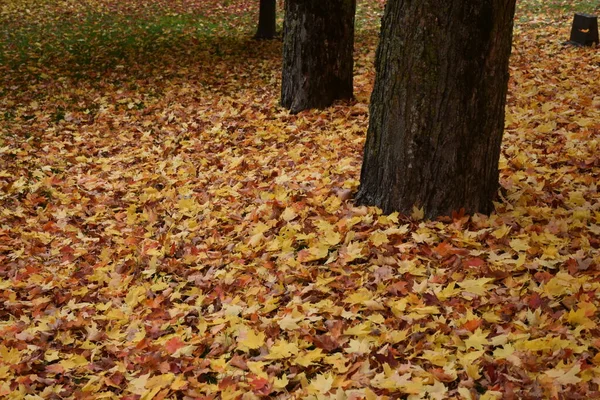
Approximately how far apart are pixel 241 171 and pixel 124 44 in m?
7.28

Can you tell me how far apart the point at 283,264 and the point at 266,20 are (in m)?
9.06

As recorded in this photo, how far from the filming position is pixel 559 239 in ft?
11.8

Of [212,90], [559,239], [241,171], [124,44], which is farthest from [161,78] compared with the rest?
[559,239]

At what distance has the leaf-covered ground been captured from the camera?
2.82 m

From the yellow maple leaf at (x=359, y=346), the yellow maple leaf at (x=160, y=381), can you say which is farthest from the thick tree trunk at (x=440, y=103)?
the yellow maple leaf at (x=160, y=381)

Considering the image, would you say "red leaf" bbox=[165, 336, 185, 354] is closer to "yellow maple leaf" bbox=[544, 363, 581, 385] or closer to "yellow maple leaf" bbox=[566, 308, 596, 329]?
"yellow maple leaf" bbox=[544, 363, 581, 385]

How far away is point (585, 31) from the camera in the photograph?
329 inches

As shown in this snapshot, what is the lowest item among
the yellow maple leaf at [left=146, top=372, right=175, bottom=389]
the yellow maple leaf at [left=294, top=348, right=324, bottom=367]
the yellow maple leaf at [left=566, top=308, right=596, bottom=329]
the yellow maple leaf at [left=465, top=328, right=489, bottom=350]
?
the yellow maple leaf at [left=146, top=372, right=175, bottom=389]

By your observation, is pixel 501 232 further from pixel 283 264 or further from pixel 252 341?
pixel 252 341

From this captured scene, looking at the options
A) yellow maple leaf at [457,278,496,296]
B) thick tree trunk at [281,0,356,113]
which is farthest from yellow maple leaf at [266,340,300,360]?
thick tree trunk at [281,0,356,113]

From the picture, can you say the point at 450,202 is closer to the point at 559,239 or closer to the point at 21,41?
the point at 559,239

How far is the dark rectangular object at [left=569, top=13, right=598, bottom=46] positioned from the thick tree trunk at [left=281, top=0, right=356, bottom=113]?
12.8 ft

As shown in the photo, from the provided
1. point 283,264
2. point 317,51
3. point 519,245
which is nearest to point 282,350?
Result: point 283,264

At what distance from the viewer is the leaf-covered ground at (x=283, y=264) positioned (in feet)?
9.25
